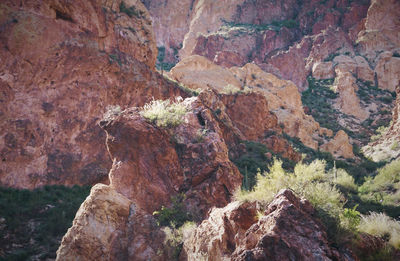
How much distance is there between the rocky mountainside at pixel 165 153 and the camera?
22.2ft

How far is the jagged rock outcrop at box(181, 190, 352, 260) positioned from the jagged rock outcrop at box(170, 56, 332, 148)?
26030 millimetres

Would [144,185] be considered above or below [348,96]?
above

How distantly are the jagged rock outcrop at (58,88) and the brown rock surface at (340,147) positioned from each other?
2387cm

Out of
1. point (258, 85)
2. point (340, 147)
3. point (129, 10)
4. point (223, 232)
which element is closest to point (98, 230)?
point (223, 232)

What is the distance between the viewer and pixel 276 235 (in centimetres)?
562

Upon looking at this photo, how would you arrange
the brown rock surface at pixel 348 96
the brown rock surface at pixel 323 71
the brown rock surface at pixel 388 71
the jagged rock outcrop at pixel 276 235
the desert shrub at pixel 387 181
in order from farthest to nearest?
the brown rock surface at pixel 323 71
the brown rock surface at pixel 388 71
the brown rock surface at pixel 348 96
the desert shrub at pixel 387 181
the jagged rock outcrop at pixel 276 235

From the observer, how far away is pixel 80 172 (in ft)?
68.2

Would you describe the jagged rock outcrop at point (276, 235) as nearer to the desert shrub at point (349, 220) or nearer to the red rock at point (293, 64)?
the desert shrub at point (349, 220)

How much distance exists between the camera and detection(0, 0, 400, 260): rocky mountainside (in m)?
→ 6.78

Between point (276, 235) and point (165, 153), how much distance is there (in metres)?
6.36

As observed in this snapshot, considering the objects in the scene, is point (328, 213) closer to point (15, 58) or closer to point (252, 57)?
point (15, 58)

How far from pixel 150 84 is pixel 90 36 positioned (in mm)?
6148

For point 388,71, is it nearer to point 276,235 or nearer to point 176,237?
point 176,237

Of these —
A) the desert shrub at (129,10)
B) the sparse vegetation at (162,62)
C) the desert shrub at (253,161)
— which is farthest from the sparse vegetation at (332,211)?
the sparse vegetation at (162,62)
